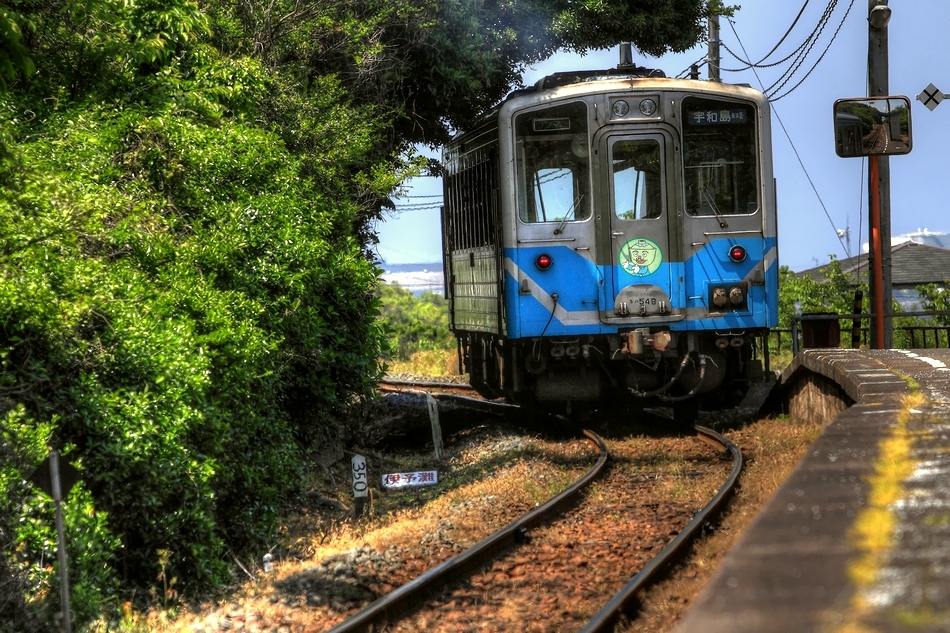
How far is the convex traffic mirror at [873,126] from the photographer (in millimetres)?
13406

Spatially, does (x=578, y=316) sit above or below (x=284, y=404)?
above

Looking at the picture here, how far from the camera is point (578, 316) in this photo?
461 inches

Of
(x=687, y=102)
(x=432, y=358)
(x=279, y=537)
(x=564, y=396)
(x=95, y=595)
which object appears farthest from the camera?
(x=432, y=358)

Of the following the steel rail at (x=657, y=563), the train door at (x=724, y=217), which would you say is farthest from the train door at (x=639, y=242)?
the steel rail at (x=657, y=563)

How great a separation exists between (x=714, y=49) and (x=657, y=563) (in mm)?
15745

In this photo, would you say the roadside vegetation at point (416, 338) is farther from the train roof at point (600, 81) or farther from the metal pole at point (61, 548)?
the metal pole at point (61, 548)

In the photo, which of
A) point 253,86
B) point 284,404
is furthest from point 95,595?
point 253,86

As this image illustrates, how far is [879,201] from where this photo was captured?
46.5 ft

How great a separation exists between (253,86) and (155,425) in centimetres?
500

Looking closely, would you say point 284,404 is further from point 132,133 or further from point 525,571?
point 525,571

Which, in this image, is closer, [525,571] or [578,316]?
[525,571]

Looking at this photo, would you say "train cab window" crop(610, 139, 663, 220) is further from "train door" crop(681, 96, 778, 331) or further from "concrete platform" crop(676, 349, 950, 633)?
"concrete platform" crop(676, 349, 950, 633)

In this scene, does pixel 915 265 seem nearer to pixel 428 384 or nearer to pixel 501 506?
pixel 428 384

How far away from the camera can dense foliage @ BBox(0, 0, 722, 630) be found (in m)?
6.59
